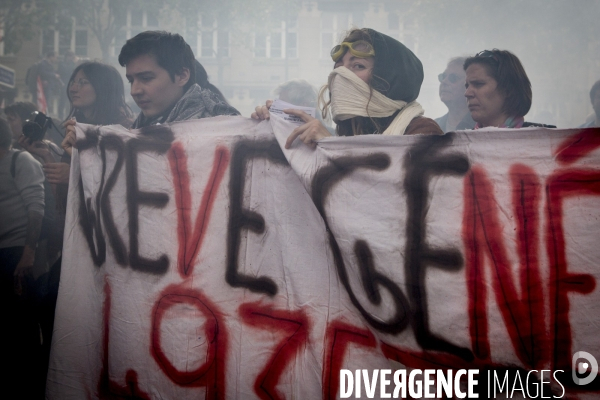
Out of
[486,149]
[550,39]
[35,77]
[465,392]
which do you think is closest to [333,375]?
[465,392]

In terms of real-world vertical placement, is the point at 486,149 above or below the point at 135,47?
below

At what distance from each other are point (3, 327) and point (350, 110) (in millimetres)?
2715

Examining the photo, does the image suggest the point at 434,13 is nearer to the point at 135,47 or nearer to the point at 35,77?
the point at 35,77

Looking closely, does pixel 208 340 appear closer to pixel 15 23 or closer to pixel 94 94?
pixel 94 94

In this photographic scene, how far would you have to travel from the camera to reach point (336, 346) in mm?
1960

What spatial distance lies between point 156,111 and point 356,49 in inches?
46.6

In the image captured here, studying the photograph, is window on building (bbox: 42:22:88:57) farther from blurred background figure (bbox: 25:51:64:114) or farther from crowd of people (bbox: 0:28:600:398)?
crowd of people (bbox: 0:28:600:398)

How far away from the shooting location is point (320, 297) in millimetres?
2020

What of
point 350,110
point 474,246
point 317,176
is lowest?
point 474,246

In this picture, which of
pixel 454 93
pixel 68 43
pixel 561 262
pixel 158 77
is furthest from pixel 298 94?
pixel 68 43

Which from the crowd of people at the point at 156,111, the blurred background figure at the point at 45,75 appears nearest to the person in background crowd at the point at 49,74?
the blurred background figure at the point at 45,75

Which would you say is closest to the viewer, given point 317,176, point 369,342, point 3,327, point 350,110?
point 369,342

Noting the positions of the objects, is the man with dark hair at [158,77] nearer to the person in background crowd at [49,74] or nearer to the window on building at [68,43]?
the person in background crowd at [49,74]

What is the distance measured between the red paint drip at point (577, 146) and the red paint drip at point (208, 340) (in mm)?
1550
